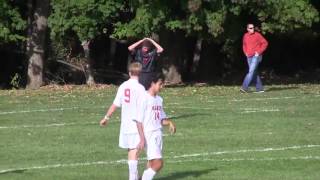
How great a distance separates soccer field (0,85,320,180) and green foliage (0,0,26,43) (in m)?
6.05

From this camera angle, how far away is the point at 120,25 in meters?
29.9

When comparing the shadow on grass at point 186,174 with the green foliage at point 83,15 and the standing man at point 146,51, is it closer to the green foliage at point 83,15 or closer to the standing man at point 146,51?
the standing man at point 146,51

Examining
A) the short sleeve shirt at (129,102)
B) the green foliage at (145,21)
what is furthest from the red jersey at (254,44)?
the short sleeve shirt at (129,102)

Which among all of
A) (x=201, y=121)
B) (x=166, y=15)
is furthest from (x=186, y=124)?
(x=166, y=15)

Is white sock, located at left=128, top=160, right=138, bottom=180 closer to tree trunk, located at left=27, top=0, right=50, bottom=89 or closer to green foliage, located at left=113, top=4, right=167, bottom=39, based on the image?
green foliage, located at left=113, top=4, right=167, bottom=39

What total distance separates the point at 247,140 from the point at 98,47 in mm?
25100

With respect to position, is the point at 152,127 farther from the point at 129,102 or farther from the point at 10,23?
the point at 10,23

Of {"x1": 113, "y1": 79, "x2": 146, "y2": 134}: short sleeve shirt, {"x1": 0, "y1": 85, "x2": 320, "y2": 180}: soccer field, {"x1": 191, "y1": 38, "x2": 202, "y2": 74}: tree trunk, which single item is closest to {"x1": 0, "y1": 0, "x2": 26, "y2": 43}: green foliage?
{"x1": 0, "y1": 85, "x2": 320, "y2": 180}: soccer field

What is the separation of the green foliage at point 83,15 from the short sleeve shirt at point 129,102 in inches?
712

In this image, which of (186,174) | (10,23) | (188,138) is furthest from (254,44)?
(186,174)

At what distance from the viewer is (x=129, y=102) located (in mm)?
11156

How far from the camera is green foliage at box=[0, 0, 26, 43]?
30.2m

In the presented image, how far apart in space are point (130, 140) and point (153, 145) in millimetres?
493

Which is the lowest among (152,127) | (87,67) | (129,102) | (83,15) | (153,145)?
(153,145)
